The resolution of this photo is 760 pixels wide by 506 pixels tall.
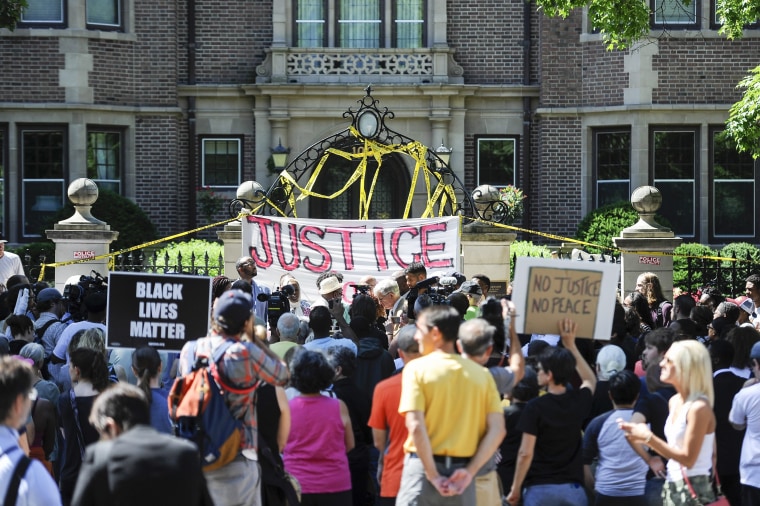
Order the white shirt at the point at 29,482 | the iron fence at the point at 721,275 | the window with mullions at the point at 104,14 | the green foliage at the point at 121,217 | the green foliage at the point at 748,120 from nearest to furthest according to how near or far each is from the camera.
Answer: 1. the white shirt at the point at 29,482
2. the green foliage at the point at 748,120
3. the iron fence at the point at 721,275
4. the green foliage at the point at 121,217
5. the window with mullions at the point at 104,14

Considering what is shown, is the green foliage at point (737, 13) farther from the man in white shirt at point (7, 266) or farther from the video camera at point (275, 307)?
the man in white shirt at point (7, 266)

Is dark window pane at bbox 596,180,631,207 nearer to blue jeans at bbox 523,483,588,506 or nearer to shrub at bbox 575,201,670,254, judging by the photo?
shrub at bbox 575,201,670,254

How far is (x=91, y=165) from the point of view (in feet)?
79.6

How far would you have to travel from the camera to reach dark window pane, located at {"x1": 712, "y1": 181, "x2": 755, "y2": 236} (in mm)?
24219

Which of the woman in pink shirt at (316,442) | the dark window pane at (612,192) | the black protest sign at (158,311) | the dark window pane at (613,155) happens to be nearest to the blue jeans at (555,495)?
the woman in pink shirt at (316,442)

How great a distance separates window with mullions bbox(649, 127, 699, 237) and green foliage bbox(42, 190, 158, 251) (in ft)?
31.7

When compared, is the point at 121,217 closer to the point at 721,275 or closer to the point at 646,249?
the point at 646,249

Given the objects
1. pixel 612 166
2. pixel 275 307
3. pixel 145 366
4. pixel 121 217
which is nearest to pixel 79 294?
pixel 275 307

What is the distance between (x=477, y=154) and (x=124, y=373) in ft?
55.2

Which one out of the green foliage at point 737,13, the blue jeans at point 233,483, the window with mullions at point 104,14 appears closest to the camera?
the blue jeans at point 233,483

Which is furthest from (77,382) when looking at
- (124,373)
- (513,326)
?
(513,326)

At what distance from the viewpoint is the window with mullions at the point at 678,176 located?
24125 millimetres

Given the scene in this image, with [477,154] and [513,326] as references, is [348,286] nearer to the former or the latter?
[513,326]

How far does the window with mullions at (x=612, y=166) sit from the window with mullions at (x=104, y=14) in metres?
9.46
